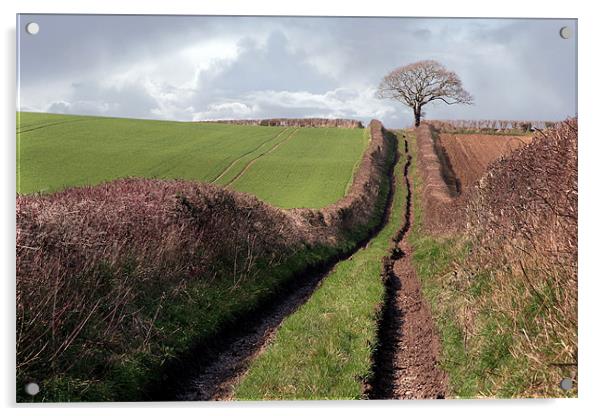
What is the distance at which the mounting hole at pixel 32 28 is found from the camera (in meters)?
7.41

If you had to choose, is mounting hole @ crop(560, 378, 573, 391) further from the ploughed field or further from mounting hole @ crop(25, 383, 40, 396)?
mounting hole @ crop(25, 383, 40, 396)

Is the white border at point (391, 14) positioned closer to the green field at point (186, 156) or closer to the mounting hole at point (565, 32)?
the mounting hole at point (565, 32)

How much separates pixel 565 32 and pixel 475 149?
11931mm

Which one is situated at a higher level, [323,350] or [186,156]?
[186,156]

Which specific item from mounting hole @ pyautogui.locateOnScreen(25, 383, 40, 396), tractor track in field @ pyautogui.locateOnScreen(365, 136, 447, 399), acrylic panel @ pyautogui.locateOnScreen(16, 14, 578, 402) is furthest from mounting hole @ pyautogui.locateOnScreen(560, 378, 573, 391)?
mounting hole @ pyautogui.locateOnScreen(25, 383, 40, 396)

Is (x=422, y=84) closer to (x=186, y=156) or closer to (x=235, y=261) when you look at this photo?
(x=235, y=261)

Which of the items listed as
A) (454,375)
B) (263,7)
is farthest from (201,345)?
(263,7)

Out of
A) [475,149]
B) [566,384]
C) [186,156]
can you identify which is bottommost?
[566,384]

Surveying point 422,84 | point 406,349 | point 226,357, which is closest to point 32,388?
point 226,357

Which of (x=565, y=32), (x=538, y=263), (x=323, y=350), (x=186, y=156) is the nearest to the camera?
(x=538, y=263)

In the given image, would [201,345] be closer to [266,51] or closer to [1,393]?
[1,393]

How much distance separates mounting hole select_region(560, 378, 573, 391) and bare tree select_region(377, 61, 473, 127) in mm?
4340

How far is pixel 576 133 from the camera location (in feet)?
25.5

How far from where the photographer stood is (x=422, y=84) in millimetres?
9406
